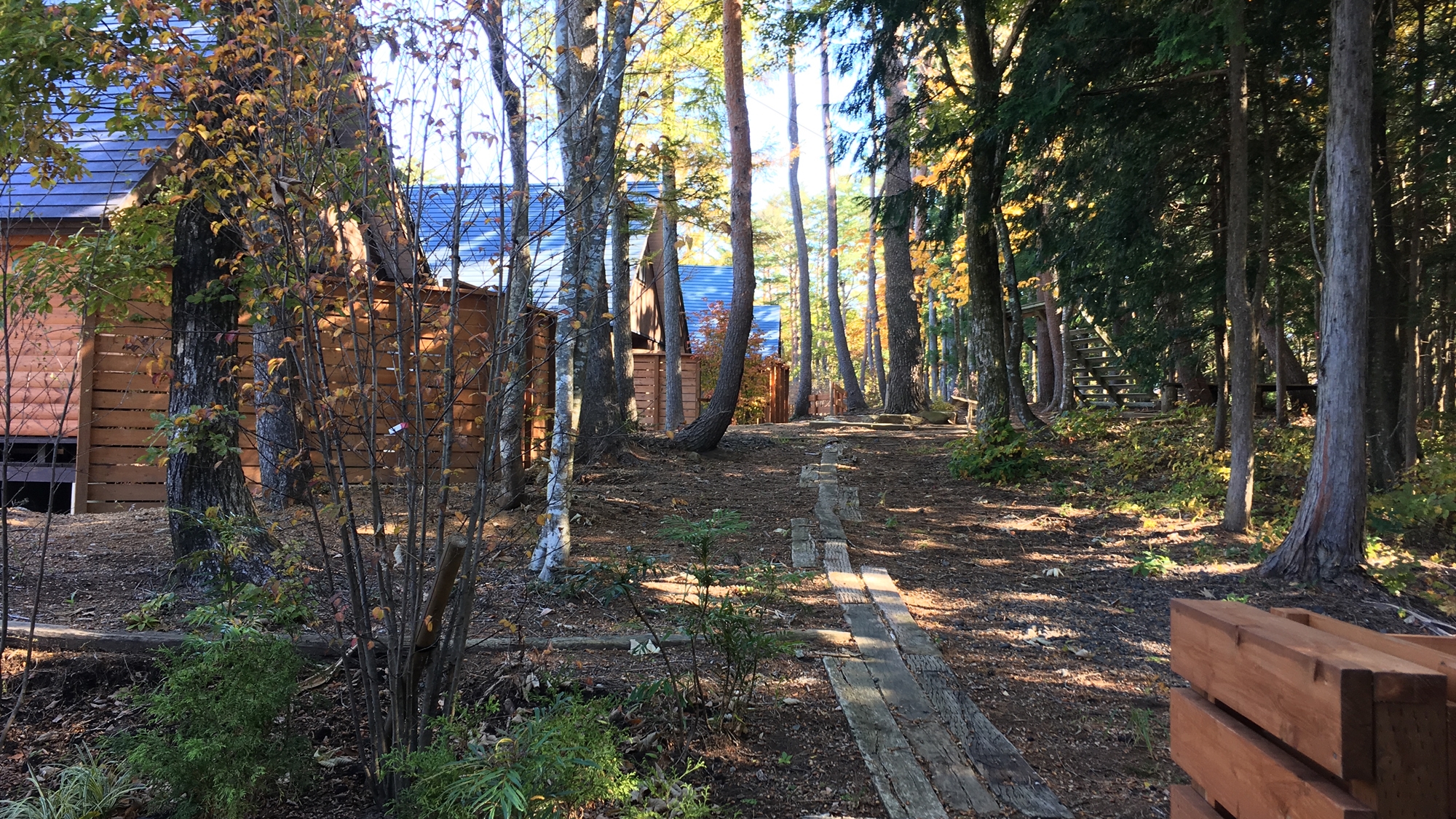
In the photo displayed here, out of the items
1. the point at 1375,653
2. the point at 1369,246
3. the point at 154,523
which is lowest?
the point at 154,523

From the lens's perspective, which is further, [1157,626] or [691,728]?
[1157,626]

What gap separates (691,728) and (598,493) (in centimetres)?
495

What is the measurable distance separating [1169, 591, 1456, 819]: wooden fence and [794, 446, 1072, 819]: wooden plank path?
2.92 ft

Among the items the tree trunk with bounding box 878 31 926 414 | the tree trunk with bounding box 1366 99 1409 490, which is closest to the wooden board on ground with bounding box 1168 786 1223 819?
the tree trunk with bounding box 1366 99 1409 490

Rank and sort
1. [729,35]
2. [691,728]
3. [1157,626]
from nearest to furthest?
[691,728] → [1157,626] → [729,35]

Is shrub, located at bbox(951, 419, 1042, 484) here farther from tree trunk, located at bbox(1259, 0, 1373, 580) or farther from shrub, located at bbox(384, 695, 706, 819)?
shrub, located at bbox(384, 695, 706, 819)

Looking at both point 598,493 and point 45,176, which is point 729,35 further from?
point 45,176

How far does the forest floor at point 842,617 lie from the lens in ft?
10.3

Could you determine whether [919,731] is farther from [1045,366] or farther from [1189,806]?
[1045,366]

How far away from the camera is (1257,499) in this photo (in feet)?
25.7

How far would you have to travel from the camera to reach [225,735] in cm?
251

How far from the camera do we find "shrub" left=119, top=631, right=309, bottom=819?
250 centimetres

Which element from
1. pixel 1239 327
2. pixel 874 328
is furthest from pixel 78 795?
pixel 874 328

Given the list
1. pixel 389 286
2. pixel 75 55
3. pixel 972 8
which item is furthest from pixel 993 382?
pixel 75 55
